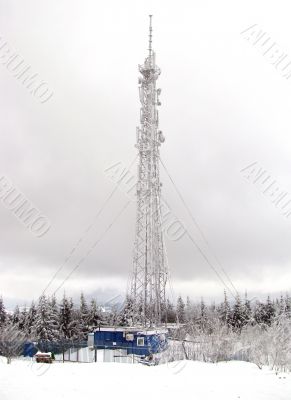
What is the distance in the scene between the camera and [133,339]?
27188 millimetres

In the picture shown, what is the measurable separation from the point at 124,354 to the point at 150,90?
16514 mm

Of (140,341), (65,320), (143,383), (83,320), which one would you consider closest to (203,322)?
(83,320)

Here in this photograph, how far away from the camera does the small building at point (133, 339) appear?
26.0 metres

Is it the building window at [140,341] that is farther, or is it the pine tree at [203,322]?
the pine tree at [203,322]

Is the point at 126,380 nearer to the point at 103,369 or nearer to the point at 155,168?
the point at 103,369

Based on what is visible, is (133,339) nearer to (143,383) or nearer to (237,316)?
(143,383)

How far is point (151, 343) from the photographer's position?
2656 cm

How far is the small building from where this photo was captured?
2600 centimetres

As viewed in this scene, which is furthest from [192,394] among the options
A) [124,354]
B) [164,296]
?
[164,296]

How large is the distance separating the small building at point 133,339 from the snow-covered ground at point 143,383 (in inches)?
355

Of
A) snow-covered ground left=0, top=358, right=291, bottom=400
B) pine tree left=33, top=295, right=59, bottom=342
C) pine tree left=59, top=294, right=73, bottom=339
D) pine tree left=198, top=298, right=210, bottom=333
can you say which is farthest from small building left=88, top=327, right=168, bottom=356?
pine tree left=59, top=294, right=73, bottom=339

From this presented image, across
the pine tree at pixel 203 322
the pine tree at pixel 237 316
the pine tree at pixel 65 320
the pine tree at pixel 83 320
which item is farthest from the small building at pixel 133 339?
the pine tree at pixel 237 316

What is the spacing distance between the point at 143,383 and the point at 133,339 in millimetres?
13791

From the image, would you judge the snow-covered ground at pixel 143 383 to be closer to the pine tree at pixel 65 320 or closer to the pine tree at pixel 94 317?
the pine tree at pixel 65 320
